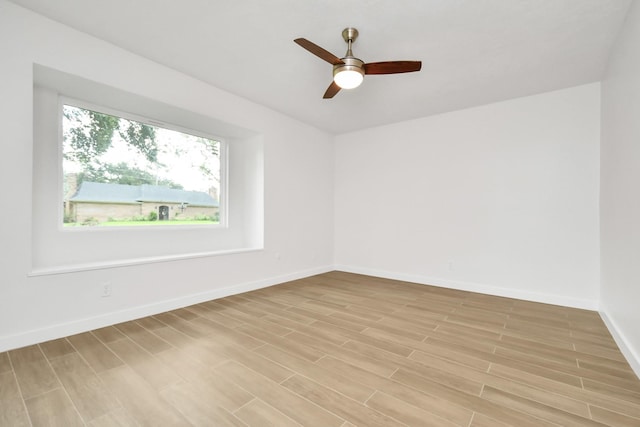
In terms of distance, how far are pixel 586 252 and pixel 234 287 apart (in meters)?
4.16

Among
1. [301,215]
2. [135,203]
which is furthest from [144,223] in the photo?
[301,215]

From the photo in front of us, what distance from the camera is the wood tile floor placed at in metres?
1.38

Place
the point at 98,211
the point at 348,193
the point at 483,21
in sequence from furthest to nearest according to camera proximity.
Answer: the point at 348,193, the point at 98,211, the point at 483,21

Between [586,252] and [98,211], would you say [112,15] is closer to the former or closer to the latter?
[98,211]

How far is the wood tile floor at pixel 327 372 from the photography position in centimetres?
138

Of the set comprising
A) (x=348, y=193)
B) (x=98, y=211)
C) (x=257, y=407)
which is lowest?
(x=257, y=407)

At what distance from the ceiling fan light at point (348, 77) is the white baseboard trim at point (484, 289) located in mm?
3109

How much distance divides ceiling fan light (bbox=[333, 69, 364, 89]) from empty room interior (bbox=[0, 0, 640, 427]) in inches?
0.8

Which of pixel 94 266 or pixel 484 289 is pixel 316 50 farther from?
pixel 484 289

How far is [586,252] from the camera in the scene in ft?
10.2

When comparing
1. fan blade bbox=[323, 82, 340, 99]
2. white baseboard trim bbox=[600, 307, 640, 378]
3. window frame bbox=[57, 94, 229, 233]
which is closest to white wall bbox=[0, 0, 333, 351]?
window frame bbox=[57, 94, 229, 233]

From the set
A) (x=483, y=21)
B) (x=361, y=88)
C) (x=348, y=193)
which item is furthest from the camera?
(x=348, y=193)

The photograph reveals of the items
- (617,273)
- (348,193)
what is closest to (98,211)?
(348,193)

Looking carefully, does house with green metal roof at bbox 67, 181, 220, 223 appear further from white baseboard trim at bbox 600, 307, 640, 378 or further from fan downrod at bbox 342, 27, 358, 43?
white baseboard trim at bbox 600, 307, 640, 378
